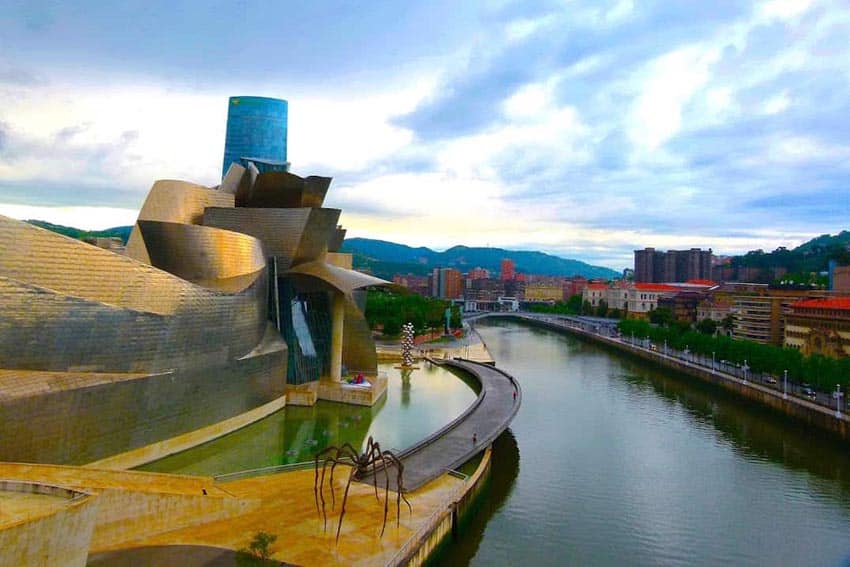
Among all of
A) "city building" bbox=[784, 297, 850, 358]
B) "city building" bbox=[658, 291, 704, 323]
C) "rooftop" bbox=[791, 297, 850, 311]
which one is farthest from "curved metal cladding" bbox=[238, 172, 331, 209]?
"city building" bbox=[658, 291, 704, 323]

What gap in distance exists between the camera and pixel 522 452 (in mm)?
23266

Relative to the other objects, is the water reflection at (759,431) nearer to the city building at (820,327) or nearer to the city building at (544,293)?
the city building at (820,327)

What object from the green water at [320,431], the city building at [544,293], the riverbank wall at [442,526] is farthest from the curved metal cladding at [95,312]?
the city building at [544,293]

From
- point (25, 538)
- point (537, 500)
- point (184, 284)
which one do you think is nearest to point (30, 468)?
point (25, 538)

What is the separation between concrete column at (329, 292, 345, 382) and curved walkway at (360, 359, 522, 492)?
7.64 meters

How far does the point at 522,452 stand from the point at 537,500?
4.92m

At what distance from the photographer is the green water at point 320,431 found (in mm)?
19516

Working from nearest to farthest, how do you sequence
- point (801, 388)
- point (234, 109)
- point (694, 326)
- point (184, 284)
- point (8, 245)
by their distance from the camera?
point (8, 245)
point (184, 284)
point (801, 388)
point (694, 326)
point (234, 109)

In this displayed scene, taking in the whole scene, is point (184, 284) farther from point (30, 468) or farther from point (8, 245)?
point (30, 468)

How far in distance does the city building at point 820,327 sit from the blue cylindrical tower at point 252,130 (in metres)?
78.2

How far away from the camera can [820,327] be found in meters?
41.3

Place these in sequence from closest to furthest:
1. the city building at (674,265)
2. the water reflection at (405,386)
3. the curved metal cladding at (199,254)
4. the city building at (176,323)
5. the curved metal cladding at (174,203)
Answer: the city building at (176,323) < the curved metal cladding at (199,254) < the curved metal cladding at (174,203) < the water reflection at (405,386) < the city building at (674,265)

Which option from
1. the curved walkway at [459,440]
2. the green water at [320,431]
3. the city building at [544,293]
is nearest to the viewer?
the curved walkway at [459,440]

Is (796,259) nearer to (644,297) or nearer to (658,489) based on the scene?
(644,297)
